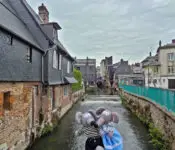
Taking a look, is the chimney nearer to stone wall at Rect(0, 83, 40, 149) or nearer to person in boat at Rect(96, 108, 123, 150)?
stone wall at Rect(0, 83, 40, 149)

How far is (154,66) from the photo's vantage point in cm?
4603

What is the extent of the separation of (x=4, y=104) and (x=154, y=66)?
42503 mm

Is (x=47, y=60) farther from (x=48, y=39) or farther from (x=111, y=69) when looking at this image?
(x=111, y=69)

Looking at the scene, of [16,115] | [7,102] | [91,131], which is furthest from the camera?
[16,115]

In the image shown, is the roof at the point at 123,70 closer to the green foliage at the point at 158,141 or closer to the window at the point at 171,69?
the window at the point at 171,69

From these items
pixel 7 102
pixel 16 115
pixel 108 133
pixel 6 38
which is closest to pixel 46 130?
pixel 16 115

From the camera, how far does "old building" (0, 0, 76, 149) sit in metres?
7.38

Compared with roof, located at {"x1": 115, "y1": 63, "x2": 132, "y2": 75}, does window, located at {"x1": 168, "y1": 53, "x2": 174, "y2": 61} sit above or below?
above

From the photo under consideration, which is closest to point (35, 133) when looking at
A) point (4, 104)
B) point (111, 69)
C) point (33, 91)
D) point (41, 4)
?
point (33, 91)

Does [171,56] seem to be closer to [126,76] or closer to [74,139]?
[126,76]

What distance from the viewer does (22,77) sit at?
9031 millimetres

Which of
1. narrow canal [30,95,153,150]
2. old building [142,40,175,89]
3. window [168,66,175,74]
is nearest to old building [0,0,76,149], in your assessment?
narrow canal [30,95,153,150]

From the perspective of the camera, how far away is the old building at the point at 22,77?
24.2 ft

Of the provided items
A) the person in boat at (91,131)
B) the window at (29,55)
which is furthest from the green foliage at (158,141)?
the window at (29,55)
